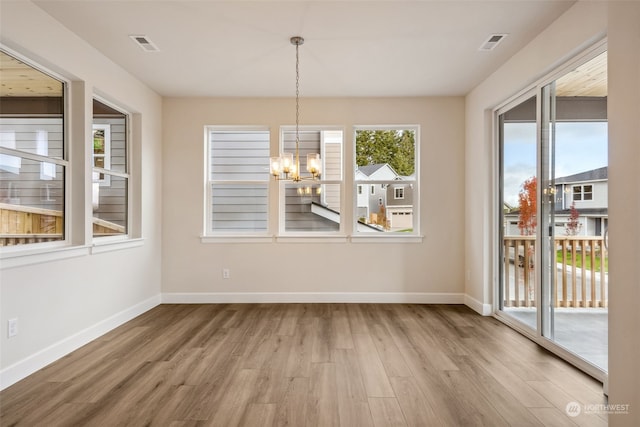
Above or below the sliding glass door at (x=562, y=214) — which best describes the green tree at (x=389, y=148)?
above

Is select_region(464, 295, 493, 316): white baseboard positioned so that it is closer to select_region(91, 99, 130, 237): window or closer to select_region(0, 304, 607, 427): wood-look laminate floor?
select_region(0, 304, 607, 427): wood-look laminate floor

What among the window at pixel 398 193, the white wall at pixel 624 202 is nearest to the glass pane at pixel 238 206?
the window at pixel 398 193

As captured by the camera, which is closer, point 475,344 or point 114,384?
point 114,384

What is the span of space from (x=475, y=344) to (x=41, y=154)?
4.08 metres

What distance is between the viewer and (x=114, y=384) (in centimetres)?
244

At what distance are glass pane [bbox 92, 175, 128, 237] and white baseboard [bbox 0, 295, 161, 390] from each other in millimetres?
900

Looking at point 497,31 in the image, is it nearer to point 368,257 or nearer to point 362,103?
point 362,103

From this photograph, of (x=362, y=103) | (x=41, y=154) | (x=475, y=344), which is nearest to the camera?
(x=41, y=154)

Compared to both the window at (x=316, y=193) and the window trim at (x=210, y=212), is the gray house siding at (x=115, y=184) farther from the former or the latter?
the window at (x=316, y=193)

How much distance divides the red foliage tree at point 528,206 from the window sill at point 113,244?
4.17 metres

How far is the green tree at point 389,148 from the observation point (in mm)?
4789

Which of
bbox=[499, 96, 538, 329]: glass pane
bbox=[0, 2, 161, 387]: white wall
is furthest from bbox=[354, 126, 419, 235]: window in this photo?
bbox=[0, 2, 161, 387]: white wall

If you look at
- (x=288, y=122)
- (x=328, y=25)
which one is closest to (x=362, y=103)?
(x=288, y=122)

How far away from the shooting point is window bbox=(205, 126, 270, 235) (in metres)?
4.80
